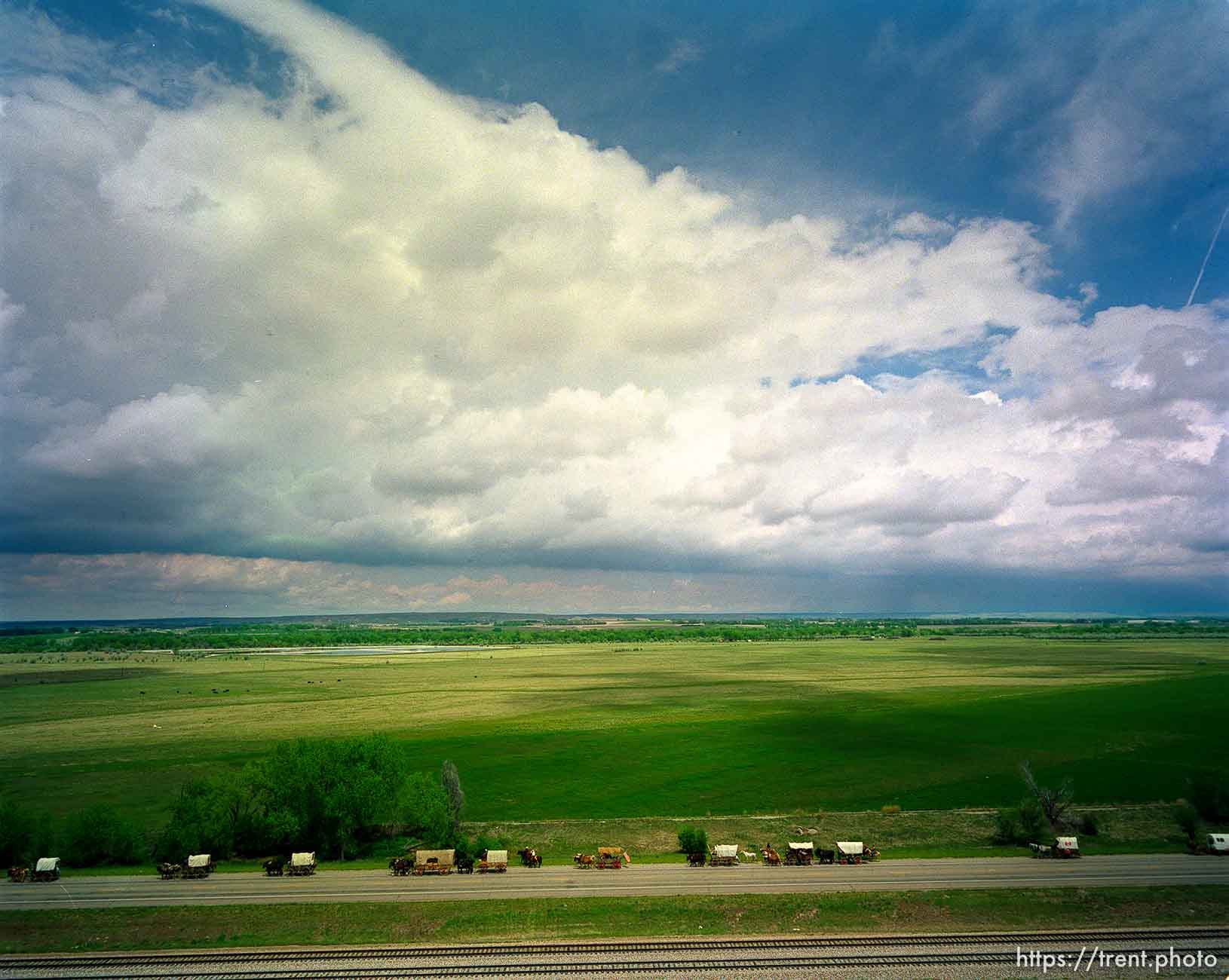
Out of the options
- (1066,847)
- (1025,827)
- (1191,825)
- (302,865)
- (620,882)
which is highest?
(1191,825)

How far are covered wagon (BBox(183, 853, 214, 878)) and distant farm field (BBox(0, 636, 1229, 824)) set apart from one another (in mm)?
24402

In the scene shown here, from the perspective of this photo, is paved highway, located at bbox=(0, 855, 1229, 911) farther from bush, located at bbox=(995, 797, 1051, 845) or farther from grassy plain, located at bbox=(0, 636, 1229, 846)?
grassy plain, located at bbox=(0, 636, 1229, 846)

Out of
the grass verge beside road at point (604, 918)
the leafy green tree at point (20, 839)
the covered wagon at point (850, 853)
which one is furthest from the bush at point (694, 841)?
the leafy green tree at point (20, 839)

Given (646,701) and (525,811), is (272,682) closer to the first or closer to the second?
(646,701)

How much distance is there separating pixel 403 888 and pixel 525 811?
25.4m

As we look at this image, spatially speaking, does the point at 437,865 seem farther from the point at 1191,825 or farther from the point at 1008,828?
the point at 1191,825

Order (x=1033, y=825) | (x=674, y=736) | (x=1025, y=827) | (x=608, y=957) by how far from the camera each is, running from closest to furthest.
A: 1. (x=608, y=957)
2. (x=1033, y=825)
3. (x=1025, y=827)
4. (x=674, y=736)

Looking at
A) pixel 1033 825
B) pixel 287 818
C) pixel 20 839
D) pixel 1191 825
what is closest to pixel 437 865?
pixel 287 818

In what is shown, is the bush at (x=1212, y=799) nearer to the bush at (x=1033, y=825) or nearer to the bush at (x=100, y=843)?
the bush at (x=1033, y=825)

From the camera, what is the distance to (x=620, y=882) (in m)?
46.2

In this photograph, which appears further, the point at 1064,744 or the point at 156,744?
the point at 156,744

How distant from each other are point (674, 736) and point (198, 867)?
6855 centimetres

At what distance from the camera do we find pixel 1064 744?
94.0 meters

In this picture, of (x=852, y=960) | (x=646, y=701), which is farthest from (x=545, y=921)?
(x=646, y=701)
